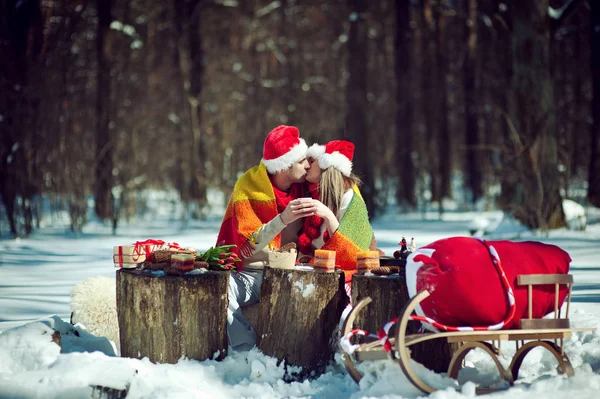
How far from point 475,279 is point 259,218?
159cm

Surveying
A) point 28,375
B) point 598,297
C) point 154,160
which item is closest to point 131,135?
point 154,160

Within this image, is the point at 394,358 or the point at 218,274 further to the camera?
the point at 218,274

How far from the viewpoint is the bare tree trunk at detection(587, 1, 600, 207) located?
1388cm

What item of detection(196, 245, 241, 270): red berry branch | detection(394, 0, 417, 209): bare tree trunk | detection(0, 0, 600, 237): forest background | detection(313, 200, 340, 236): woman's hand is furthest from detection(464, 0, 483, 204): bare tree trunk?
detection(196, 245, 241, 270): red berry branch

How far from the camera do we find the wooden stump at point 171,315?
3.91m

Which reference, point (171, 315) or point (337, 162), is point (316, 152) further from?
point (171, 315)

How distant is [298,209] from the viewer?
4219 mm

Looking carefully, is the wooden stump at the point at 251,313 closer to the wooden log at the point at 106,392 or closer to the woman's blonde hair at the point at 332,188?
the woman's blonde hair at the point at 332,188

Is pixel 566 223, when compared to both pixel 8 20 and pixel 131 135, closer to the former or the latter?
pixel 8 20

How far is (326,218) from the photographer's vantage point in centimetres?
435

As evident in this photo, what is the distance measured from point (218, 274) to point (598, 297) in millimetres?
3579

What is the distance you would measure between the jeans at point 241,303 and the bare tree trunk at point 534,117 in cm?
718

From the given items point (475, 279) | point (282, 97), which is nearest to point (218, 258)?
point (475, 279)

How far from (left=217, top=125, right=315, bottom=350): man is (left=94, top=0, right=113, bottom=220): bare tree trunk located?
10.2m
